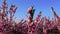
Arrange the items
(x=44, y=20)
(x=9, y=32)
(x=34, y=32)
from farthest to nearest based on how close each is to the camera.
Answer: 1. (x=44, y=20)
2. (x=9, y=32)
3. (x=34, y=32)

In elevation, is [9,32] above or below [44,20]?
below

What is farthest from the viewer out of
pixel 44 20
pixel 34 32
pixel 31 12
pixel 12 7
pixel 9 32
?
pixel 12 7

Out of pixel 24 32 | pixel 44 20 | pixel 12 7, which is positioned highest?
pixel 12 7

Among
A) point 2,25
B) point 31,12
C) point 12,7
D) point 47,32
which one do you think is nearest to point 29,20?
point 31,12

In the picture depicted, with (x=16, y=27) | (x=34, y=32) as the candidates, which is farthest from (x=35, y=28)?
(x=16, y=27)

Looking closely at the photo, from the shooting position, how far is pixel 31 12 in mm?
2529

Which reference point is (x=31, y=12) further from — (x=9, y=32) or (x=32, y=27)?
(x=9, y=32)

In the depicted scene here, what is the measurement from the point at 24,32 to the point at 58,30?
58 cm

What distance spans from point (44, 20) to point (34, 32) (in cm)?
56

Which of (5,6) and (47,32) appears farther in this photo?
(5,6)

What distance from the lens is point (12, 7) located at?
4535 mm

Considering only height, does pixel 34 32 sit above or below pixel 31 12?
below

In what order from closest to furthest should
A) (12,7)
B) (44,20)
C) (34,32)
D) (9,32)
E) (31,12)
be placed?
1. (31,12)
2. (34,32)
3. (9,32)
4. (44,20)
5. (12,7)

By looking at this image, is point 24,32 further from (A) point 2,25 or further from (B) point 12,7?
(B) point 12,7
